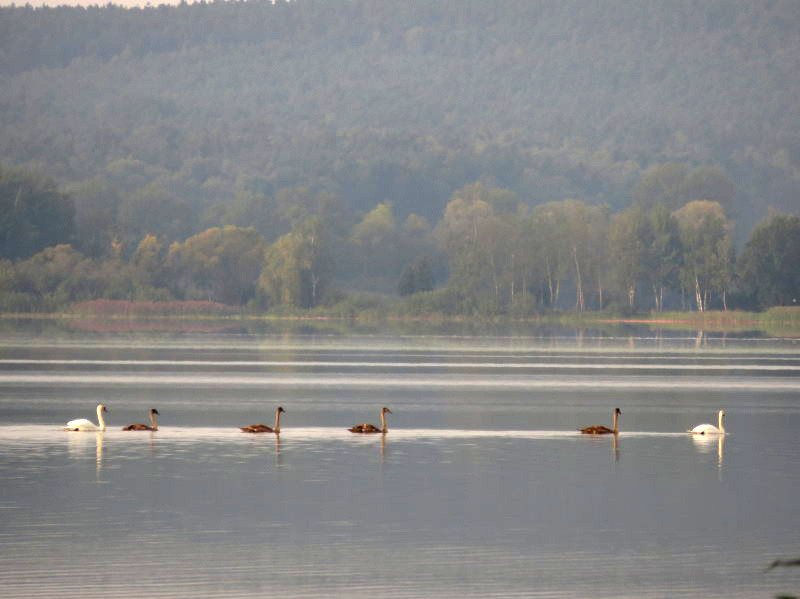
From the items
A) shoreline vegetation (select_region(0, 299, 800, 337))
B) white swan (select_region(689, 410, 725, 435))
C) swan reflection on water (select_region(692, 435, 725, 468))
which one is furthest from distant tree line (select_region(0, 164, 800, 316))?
swan reflection on water (select_region(692, 435, 725, 468))

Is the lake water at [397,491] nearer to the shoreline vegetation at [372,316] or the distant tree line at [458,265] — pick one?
the shoreline vegetation at [372,316]

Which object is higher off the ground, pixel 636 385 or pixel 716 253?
pixel 716 253

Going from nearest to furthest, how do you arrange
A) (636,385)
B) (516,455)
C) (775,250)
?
(516,455)
(636,385)
(775,250)

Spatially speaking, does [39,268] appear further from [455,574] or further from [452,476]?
[455,574]

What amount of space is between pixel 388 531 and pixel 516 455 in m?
10.3

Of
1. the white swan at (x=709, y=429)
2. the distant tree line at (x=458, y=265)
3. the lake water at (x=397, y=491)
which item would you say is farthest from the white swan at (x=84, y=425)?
the distant tree line at (x=458, y=265)

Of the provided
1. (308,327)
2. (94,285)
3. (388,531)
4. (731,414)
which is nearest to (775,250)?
(308,327)

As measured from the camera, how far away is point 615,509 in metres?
24.2

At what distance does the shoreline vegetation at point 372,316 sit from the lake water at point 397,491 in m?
75.1

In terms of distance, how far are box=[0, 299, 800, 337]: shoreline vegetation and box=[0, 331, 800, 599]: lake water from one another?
2956 inches

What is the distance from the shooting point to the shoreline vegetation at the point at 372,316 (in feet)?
423

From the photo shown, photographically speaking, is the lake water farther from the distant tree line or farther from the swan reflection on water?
the distant tree line

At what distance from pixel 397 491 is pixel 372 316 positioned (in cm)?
10898

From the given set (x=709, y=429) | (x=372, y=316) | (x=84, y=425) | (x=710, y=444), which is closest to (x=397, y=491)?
(x=710, y=444)
